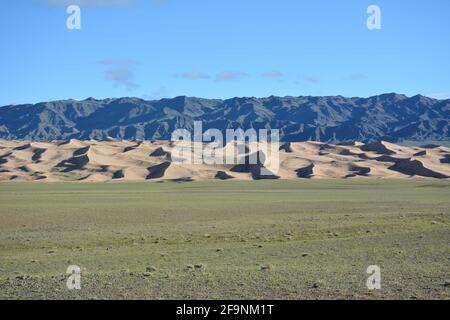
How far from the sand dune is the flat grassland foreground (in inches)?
2205

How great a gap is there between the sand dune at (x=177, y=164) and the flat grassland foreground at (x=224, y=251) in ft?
184

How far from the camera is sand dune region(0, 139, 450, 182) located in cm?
9825

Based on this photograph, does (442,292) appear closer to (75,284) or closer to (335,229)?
(75,284)

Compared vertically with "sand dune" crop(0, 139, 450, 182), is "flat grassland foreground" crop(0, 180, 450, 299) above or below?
above

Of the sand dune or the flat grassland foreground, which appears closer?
the flat grassland foreground

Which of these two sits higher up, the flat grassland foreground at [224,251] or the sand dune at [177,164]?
the flat grassland foreground at [224,251]

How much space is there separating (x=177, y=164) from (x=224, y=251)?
82.3 m

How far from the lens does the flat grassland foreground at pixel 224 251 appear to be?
15.0 meters

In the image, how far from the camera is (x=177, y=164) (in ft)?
341

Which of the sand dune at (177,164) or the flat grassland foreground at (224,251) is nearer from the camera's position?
the flat grassland foreground at (224,251)

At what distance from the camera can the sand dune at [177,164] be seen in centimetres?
9825
